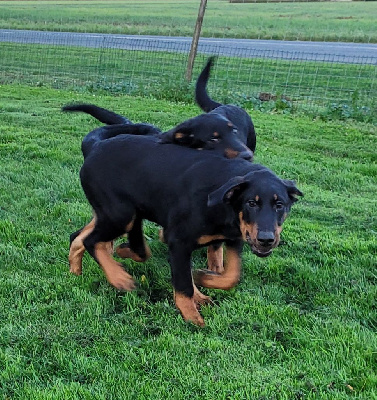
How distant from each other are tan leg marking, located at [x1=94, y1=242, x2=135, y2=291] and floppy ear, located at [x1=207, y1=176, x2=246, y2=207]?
37.0 inches

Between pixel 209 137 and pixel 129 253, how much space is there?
3.34ft

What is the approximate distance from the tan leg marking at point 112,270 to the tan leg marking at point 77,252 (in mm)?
153

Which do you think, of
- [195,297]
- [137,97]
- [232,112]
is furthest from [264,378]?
[137,97]

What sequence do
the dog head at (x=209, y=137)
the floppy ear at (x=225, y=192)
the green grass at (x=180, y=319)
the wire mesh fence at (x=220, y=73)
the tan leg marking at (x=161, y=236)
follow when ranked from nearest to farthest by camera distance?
the green grass at (x=180, y=319) < the floppy ear at (x=225, y=192) < the dog head at (x=209, y=137) < the tan leg marking at (x=161, y=236) < the wire mesh fence at (x=220, y=73)

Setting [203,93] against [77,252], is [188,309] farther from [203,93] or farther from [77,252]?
[203,93]

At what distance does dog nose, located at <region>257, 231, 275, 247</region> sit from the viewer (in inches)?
115

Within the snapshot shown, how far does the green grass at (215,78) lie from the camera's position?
11.2 metres

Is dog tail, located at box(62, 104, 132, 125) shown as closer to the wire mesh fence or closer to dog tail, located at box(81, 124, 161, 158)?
dog tail, located at box(81, 124, 161, 158)

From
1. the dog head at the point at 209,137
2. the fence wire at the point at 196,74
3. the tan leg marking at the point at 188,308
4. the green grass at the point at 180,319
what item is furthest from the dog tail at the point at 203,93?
the fence wire at the point at 196,74

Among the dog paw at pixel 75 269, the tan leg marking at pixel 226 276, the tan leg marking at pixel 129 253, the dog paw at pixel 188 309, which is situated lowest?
the dog paw at pixel 75 269

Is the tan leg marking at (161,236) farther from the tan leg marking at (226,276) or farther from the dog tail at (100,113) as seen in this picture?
the dog tail at (100,113)

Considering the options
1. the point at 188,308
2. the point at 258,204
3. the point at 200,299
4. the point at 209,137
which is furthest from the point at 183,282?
the point at 209,137

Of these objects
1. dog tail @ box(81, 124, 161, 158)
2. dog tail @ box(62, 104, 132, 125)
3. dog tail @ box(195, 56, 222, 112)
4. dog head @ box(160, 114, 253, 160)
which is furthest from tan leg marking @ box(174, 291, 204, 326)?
dog tail @ box(195, 56, 222, 112)

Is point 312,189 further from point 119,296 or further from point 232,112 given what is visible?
point 119,296
